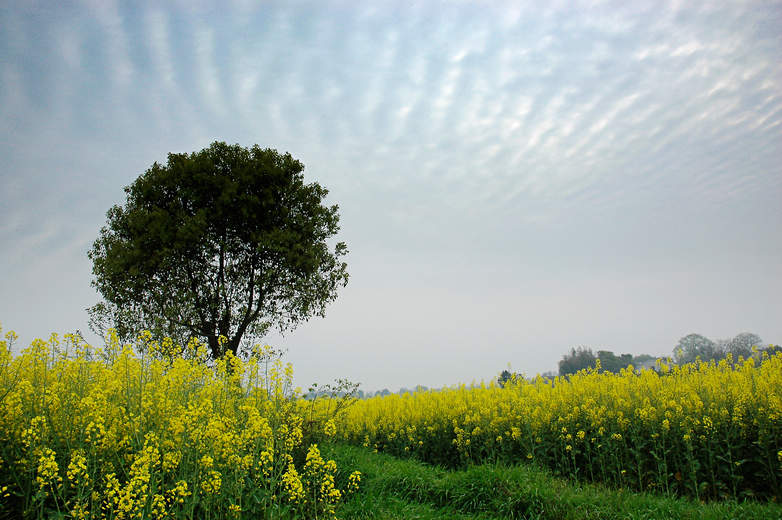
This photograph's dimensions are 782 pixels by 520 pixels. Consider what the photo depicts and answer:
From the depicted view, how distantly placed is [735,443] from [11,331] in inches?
376

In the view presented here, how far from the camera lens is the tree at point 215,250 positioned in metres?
16.2

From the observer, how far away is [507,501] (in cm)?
618

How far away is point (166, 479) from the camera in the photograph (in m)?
5.24

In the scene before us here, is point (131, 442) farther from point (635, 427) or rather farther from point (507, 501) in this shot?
point (635, 427)

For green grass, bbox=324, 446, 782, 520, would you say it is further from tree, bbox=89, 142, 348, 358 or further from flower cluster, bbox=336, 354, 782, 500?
tree, bbox=89, 142, 348, 358

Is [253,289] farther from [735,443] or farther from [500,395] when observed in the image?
[735,443]

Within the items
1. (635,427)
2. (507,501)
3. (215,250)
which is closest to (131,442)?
(507,501)

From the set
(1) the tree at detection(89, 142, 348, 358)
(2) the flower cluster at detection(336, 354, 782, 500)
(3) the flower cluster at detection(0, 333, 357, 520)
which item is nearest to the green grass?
(2) the flower cluster at detection(336, 354, 782, 500)

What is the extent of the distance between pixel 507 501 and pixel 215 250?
13450 millimetres

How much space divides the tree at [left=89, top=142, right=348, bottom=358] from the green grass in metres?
10.4

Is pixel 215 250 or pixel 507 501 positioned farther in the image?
pixel 215 250

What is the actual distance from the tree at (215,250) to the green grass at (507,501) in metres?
10.4

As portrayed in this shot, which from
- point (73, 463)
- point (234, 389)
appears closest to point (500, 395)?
point (234, 389)

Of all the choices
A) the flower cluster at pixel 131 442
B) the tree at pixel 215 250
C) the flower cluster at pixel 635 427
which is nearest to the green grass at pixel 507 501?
Answer: the flower cluster at pixel 635 427
